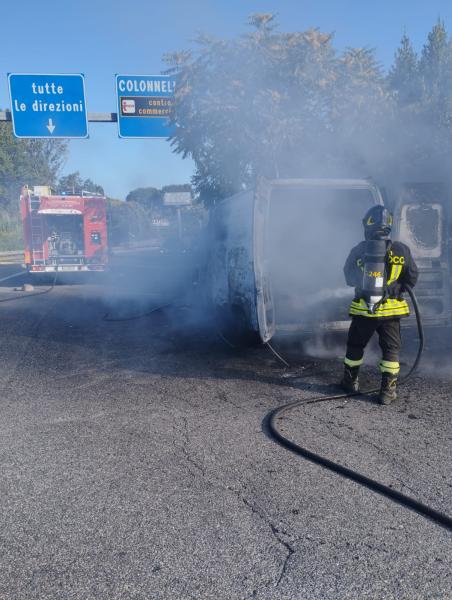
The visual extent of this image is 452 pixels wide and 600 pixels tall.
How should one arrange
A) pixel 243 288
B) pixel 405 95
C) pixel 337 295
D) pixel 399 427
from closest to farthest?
pixel 399 427 < pixel 243 288 < pixel 337 295 < pixel 405 95

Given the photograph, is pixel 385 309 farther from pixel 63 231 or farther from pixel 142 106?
pixel 63 231

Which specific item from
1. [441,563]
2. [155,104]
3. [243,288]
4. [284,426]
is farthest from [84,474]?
[155,104]

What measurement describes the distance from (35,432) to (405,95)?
10.8 meters

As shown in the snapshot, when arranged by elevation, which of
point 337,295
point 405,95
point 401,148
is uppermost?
point 405,95

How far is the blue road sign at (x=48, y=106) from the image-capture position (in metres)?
13.2

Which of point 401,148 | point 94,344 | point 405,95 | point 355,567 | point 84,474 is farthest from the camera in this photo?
point 405,95

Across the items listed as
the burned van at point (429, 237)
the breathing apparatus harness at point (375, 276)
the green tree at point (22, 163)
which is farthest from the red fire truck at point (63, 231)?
the green tree at point (22, 163)

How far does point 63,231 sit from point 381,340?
561 inches

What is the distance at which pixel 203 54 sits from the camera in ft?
37.8

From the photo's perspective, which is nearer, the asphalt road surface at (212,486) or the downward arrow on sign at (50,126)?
the asphalt road surface at (212,486)

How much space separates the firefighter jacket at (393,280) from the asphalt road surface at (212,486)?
0.78 metres

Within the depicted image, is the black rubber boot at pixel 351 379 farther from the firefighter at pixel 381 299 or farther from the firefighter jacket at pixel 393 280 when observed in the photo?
the firefighter jacket at pixel 393 280

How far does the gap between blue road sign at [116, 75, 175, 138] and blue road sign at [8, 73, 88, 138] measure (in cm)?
98

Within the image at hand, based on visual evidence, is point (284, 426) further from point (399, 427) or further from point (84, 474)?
point (84, 474)
